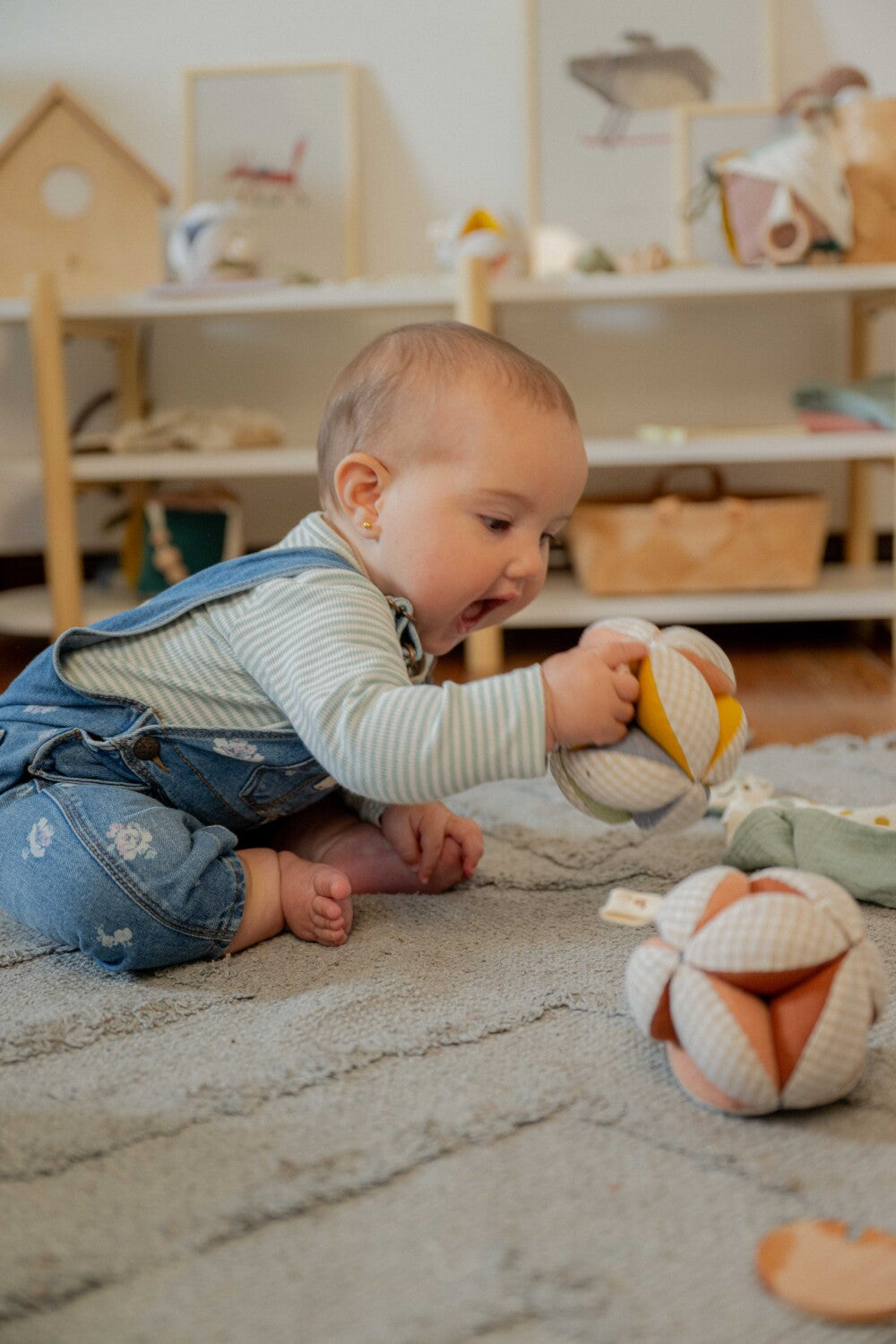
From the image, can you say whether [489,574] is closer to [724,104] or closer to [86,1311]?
[86,1311]

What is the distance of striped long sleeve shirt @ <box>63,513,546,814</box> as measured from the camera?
0.71 m

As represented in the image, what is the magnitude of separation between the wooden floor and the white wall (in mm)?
325

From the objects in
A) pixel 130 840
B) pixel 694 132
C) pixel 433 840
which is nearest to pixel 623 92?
pixel 694 132

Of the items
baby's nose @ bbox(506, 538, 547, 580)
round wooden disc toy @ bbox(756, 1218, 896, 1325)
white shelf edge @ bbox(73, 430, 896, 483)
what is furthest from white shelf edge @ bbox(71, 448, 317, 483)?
round wooden disc toy @ bbox(756, 1218, 896, 1325)

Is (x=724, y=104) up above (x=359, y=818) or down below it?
above

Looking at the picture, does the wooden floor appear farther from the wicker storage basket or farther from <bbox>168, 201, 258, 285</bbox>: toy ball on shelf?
<bbox>168, 201, 258, 285</bbox>: toy ball on shelf

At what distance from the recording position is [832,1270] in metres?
0.48

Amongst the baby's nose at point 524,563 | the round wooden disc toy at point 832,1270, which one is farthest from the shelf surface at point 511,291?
the round wooden disc toy at point 832,1270

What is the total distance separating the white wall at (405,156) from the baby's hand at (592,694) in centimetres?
138

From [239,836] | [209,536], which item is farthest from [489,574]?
[209,536]

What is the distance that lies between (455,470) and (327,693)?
174 millimetres

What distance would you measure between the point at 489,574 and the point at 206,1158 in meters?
0.40

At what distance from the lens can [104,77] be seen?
6.84 ft

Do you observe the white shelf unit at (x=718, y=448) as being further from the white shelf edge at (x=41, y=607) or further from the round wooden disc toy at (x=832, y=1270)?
the round wooden disc toy at (x=832, y=1270)
